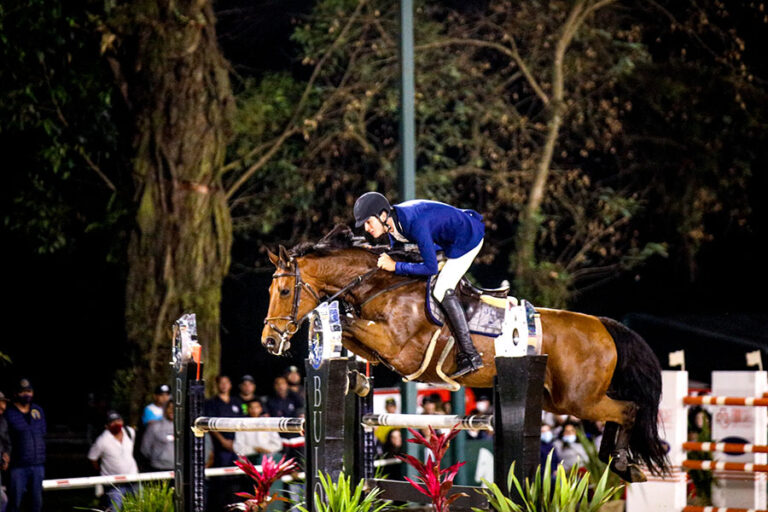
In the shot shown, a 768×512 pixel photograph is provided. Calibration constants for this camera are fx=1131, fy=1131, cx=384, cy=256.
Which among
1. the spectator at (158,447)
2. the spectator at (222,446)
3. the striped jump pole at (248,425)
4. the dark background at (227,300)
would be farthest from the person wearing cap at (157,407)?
the dark background at (227,300)

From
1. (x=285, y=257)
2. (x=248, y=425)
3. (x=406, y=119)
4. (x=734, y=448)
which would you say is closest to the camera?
(x=248, y=425)

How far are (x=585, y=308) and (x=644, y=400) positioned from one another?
2051cm

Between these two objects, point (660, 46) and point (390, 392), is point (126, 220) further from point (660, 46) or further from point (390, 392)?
point (660, 46)

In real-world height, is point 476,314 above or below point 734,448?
above

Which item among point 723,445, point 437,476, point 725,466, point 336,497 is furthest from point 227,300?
point 437,476

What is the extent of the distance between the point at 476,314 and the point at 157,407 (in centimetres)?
448

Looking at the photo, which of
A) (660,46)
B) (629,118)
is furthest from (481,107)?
(660,46)

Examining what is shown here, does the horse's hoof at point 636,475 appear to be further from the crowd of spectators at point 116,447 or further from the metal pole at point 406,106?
the metal pole at point 406,106

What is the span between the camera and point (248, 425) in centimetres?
671

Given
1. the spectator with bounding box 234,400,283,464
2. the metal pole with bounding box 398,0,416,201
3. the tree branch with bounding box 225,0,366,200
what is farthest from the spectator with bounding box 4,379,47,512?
the tree branch with bounding box 225,0,366,200

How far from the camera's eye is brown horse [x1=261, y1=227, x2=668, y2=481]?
281 inches

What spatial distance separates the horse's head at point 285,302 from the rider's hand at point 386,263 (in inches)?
18.3

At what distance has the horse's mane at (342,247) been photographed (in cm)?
733

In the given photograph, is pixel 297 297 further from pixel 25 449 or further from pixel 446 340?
pixel 25 449
